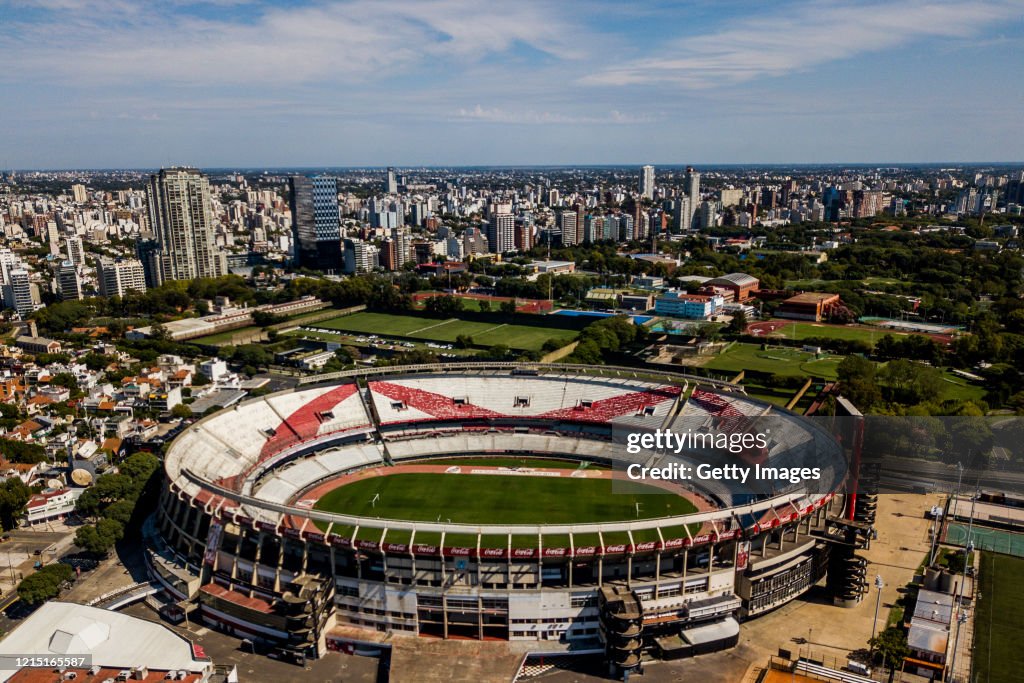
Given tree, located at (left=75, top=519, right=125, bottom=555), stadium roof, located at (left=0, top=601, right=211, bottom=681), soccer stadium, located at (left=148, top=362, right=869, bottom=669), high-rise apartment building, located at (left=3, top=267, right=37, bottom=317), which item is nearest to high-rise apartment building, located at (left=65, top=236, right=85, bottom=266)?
high-rise apartment building, located at (left=3, top=267, right=37, bottom=317)

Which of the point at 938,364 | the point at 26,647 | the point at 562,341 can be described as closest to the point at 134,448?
the point at 26,647

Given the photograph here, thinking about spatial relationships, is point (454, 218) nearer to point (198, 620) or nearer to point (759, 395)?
point (759, 395)

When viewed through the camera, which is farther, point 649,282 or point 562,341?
point 649,282

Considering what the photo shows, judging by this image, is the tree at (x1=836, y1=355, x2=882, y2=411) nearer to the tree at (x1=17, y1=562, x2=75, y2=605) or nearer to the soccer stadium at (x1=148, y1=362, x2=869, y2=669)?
the soccer stadium at (x1=148, y1=362, x2=869, y2=669)

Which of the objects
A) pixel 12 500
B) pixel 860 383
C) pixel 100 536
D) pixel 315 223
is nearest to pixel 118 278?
pixel 315 223

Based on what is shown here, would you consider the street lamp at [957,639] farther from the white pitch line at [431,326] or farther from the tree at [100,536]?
the white pitch line at [431,326]

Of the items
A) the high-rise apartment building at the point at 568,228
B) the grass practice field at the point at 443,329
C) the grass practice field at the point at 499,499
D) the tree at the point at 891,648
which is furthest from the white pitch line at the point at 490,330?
the high-rise apartment building at the point at 568,228

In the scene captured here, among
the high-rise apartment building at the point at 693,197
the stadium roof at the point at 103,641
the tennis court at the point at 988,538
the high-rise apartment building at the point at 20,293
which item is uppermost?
the high-rise apartment building at the point at 693,197
